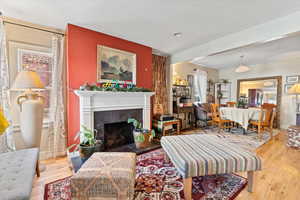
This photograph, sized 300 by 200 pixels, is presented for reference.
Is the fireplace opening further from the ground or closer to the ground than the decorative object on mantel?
closer to the ground

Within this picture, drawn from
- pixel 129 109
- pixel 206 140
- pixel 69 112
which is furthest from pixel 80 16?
pixel 206 140

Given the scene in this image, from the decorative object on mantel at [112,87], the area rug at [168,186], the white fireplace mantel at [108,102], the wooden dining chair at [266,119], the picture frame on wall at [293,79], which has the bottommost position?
the area rug at [168,186]

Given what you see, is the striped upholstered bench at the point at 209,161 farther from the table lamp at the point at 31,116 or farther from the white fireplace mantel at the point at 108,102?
the table lamp at the point at 31,116

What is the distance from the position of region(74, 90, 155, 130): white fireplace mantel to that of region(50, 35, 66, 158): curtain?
18.4 inches

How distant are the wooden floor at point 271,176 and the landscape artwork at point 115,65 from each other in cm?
171

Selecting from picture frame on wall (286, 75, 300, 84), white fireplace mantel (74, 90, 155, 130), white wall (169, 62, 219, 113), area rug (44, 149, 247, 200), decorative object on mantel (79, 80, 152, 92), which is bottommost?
area rug (44, 149, 247, 200)

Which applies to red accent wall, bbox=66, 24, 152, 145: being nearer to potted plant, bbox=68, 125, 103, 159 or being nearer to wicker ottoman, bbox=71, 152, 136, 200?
potted plant, bbox=68, 125, 103, 159

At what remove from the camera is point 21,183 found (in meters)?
1.04

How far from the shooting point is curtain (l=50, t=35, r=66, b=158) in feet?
8.06

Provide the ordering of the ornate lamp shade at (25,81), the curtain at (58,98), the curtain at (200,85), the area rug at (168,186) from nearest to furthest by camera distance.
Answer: the area rug at (168,186), the ornate lamp shade at (25,81), the curtain at (58,98), the curtain at (200,85)

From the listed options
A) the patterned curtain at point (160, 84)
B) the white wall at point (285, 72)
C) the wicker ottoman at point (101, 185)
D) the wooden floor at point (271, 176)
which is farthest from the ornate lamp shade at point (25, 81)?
the white wall at point (285, 72)

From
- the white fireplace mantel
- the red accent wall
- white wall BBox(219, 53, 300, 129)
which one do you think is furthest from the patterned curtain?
white wall BBox(219, 53, 300, 129)

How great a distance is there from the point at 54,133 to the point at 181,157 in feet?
7.76

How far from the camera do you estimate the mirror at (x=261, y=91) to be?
4824 mm
